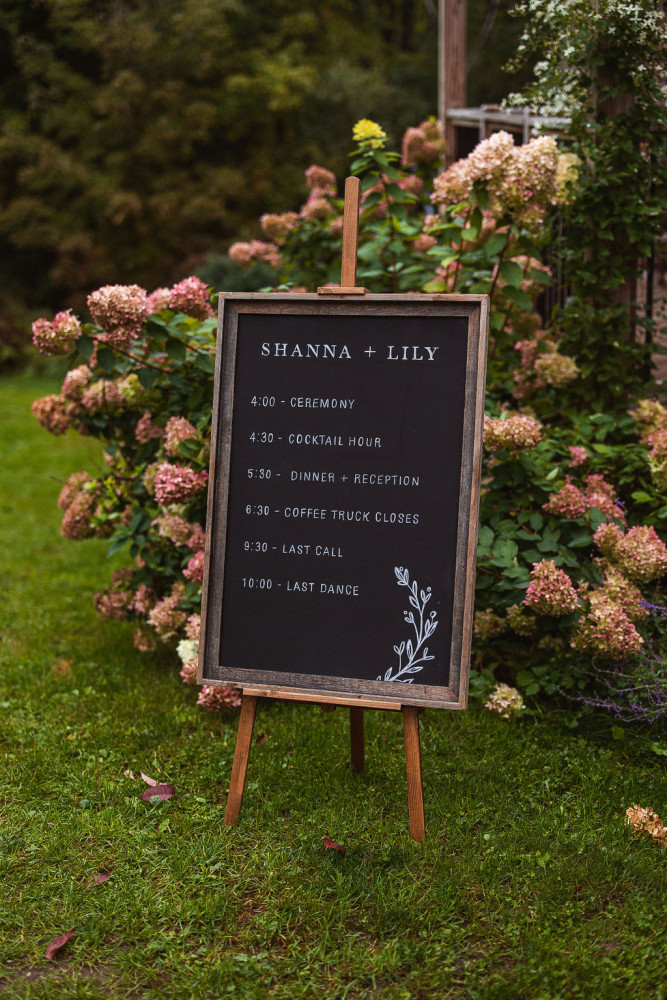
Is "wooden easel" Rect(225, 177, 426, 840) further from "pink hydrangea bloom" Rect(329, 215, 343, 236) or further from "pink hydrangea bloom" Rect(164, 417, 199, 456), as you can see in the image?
"pink hydrangea bloom" Rect(329, 215, 343, 236)

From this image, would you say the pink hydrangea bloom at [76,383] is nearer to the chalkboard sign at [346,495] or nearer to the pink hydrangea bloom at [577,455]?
the chalkboard sign at [346,495]

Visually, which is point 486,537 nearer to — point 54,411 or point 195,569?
point 195,569

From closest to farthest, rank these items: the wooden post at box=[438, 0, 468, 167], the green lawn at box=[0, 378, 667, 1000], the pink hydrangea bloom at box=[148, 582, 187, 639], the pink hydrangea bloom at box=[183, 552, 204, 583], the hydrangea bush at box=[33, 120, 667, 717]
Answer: the green lawn at box=[0, 378, 667, 1000] < the hydrangea bush at box=[33, 120, 667, 717] < the pink hydrangea bloom at box=[183, 552, 204, 583] < the pink hydrangea bloom at box=[148, 582, 187, 639] < the wooden post at box=[438, 0, 468, 167]

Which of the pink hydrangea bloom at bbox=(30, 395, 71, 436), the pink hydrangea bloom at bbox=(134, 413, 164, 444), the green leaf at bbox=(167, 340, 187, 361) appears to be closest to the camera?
the green leaf at bbox=(167, 340, 187, 361)

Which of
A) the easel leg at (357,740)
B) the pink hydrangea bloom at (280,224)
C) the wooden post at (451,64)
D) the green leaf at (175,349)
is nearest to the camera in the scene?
the easel leg at (357,740)

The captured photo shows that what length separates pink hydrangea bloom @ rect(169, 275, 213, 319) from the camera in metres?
3.14

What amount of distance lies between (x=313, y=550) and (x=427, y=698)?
50 cm

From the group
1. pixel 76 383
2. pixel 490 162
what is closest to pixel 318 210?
pixel 490 162

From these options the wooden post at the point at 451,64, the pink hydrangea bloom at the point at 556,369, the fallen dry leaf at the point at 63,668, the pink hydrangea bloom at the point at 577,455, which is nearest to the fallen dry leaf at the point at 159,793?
the fallen dry leaf at the point at 63,668

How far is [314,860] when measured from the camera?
221 cm

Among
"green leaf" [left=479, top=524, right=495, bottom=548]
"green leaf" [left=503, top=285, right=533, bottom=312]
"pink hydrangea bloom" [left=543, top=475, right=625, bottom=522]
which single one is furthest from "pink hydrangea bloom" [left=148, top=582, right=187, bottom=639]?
"green leaf" [left=503, top=285, right=533, bottom=312]

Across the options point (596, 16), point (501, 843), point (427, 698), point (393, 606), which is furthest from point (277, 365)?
point (596, 16)

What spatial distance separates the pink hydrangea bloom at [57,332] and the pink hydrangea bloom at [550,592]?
5.76 ft

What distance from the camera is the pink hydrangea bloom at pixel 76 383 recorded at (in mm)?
3477
